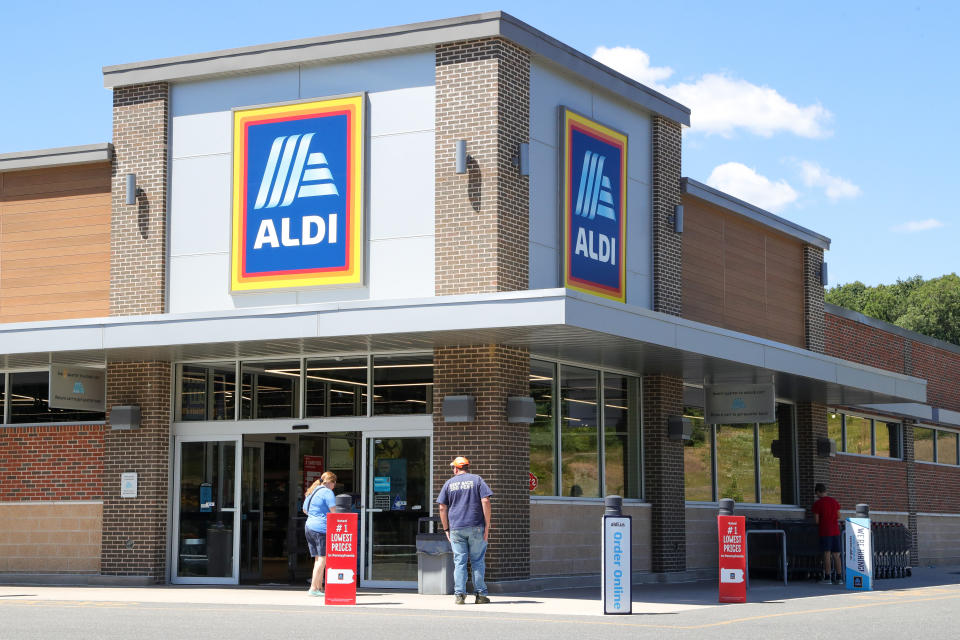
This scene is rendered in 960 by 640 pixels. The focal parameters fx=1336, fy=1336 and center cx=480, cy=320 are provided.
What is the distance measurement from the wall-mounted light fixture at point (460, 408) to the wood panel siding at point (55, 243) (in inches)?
254

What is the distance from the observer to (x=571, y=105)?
21.4 meters

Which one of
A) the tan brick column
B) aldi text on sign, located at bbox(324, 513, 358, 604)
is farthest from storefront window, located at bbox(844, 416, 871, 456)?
aldi text on sign, located at bbox(324, 513, 358, 604)

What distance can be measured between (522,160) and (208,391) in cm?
654

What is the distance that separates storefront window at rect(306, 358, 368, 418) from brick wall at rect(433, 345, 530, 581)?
59.4 inches

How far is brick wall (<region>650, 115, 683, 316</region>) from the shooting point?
76.0 ft

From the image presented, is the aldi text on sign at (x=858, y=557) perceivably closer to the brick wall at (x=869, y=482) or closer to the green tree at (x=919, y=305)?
the brick wall at (x=869, y=482)

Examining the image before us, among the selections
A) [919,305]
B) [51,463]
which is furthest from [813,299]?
[919,305]

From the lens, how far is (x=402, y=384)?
20469 millimetres

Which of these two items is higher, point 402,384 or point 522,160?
point 522,160

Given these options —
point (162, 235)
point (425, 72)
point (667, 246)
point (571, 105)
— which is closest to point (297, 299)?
point (162, 235)

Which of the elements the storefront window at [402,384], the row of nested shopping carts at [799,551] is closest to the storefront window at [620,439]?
the row of nested shopping carts at [799,551]

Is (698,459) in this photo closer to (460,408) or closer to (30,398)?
(460,408)

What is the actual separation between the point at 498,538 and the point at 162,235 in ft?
24.4

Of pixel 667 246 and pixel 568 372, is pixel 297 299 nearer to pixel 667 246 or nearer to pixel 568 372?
pixel 568 372
